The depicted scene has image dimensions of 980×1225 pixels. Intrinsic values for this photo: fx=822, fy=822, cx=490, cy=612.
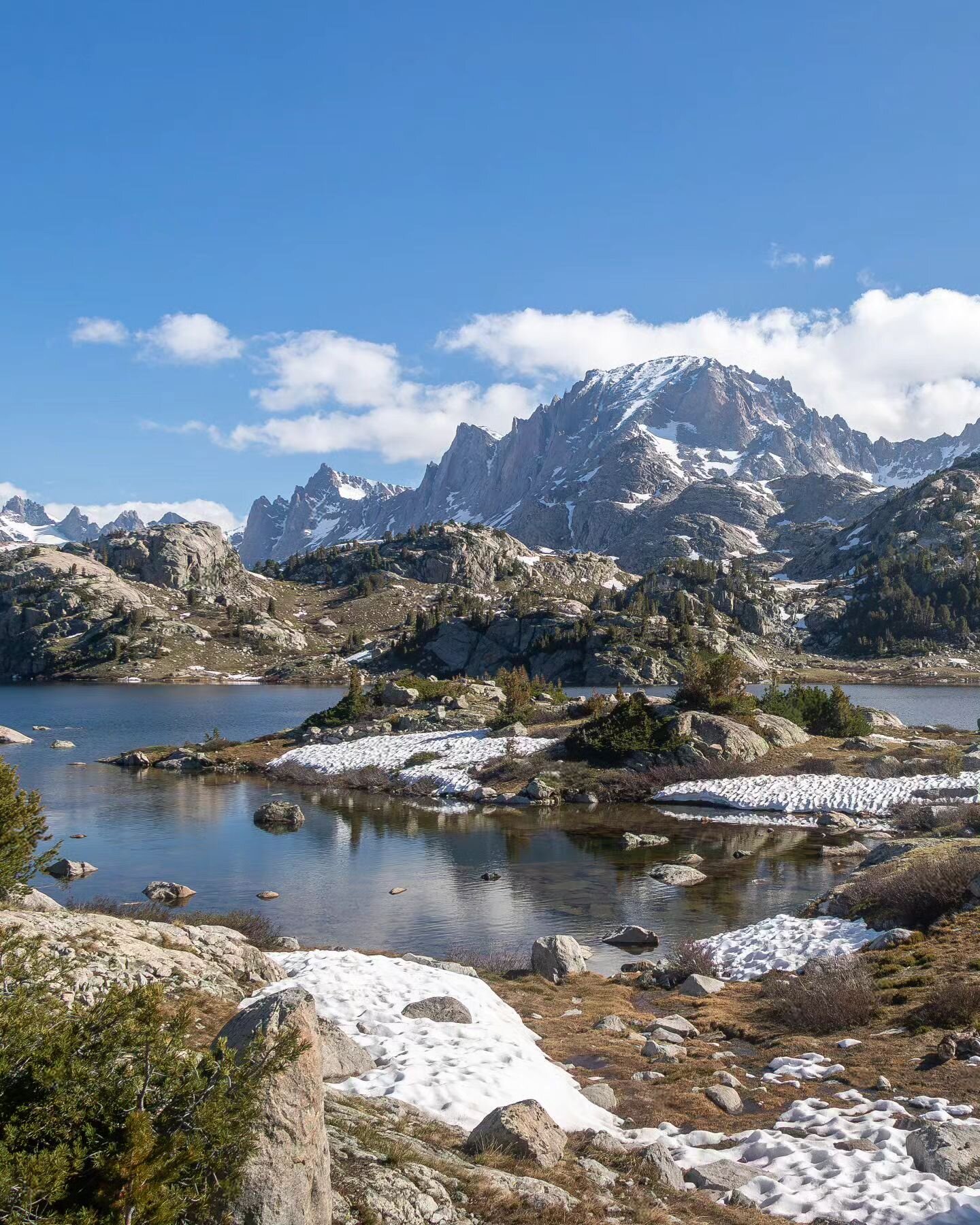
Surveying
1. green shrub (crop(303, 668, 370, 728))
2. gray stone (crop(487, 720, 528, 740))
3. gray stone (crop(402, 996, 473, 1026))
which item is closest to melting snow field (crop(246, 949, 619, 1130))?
gray stone (crop(402, 996, 473, 1026))

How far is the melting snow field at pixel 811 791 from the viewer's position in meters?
43.5

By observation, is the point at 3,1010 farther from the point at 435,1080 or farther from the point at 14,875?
the point at 14,875

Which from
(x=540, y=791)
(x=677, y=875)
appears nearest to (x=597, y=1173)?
(x=677, y=875)

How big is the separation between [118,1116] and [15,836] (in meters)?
11.6

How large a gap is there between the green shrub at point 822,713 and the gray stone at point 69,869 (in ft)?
150

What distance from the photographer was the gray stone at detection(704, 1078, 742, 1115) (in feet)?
42.3

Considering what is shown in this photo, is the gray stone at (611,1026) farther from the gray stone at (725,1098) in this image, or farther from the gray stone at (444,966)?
the gray stone at (725,1098)

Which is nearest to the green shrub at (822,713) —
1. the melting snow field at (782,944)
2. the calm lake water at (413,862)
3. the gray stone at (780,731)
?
the gray stone at (780,731)

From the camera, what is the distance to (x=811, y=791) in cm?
4612

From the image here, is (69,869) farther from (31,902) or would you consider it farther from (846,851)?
(846,851)

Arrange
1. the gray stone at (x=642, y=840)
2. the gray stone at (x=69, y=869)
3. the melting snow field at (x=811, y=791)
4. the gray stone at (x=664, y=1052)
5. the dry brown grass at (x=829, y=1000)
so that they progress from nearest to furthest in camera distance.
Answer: the gray stone at (x=664, y=1052)
the dry brown grass at (x=829, y=1000)
the gray stone at (x=69, y=869)
the gray stone at (x=642, y=840)
the melting snow field at (x=811, y=791)

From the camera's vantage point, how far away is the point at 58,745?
70438 millimetres

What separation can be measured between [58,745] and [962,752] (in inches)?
2708

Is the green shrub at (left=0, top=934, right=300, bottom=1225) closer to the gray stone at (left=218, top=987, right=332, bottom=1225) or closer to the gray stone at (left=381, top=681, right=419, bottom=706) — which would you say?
the gray stone at (left=218, top=987, right=332, bottom=1225)
